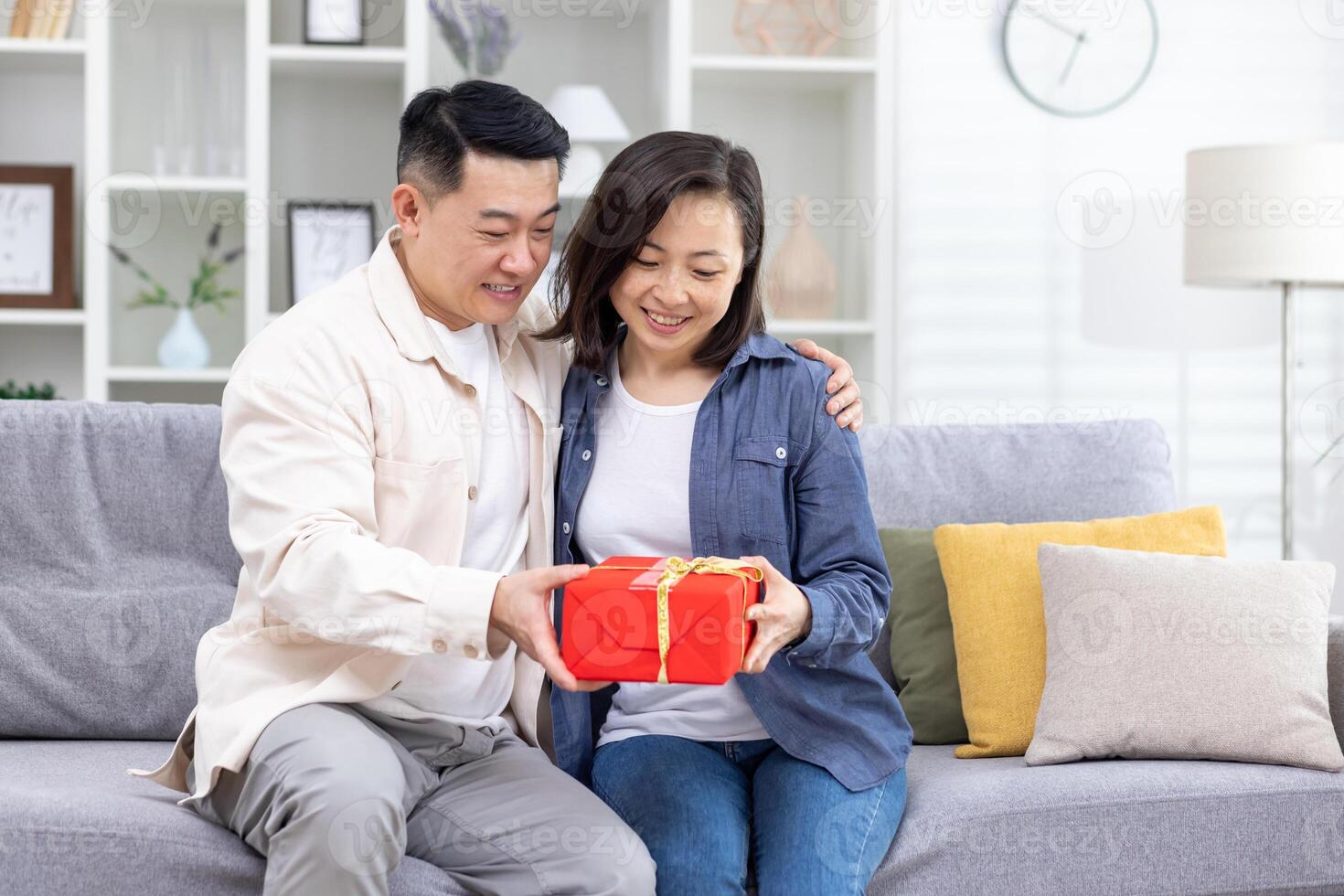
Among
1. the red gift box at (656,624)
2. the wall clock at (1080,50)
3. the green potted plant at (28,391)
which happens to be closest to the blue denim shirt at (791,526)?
the red gift box at (656,624)

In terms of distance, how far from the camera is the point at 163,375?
317 cm

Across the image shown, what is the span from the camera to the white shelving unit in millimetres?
3182

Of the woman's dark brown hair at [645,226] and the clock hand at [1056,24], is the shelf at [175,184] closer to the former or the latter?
the woman's dark brown hair at [645,226]

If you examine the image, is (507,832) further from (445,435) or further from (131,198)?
(131,198)

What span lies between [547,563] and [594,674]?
1.00ft

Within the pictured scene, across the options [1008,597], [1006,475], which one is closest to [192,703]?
[1008,597]

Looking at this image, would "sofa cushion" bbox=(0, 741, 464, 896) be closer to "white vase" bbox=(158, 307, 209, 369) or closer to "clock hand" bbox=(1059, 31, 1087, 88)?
"white vase" bbox=(158, 307, 209, 369)

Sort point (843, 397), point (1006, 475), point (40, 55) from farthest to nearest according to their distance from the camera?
point (40, 55), point (1006, 475), point (843, 397)

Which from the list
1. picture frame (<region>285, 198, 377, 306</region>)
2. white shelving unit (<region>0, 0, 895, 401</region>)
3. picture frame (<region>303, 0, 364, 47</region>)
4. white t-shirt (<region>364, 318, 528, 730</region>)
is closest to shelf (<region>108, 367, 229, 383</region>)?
white shelving unit (<region>0, 0, 895, 401</region>)

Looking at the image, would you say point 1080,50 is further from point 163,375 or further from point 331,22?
point 163,375

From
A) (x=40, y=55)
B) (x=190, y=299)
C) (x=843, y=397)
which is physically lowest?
(x=843, y=397)

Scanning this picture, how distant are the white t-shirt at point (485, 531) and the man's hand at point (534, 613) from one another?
7.8 inches

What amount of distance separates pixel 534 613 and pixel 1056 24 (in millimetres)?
2820

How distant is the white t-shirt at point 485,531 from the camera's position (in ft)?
4.95
